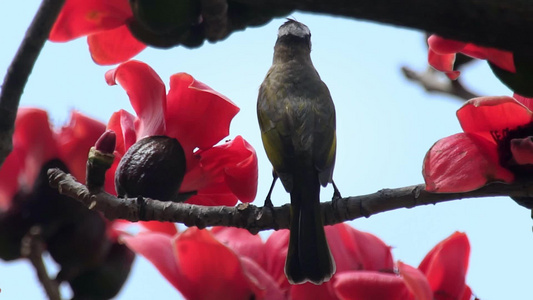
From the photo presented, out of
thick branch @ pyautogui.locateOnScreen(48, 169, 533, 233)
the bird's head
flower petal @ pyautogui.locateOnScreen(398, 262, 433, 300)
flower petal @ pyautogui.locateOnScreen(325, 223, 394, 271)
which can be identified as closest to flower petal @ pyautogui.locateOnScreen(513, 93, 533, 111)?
thick branch @ pyautogui.locateOnScreen(48, 169, 533, 233)

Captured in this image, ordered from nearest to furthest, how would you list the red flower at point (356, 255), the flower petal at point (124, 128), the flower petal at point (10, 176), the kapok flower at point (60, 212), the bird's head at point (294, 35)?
the red flower at point (356, 255) < the kapok flower at point (60, 212) < the flower petal at point (10, 176) < the flower petal at point (124, 128) < the bird's head at point (294, 35)

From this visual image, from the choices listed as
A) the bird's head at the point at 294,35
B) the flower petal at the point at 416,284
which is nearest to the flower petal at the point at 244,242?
the flower petal at the point at 416,284

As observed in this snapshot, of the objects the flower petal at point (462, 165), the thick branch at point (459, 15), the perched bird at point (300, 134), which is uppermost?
the thick branch at point (459, 15)

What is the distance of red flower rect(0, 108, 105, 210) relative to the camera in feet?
4.25

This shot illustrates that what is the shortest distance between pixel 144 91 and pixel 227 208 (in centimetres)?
31

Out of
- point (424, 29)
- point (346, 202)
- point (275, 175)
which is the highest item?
→ point (424, 29)

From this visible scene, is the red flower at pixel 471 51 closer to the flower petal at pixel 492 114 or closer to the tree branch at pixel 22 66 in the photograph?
the flower petal at pixel 492 114

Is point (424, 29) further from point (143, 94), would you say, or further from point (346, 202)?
point (143, 94)

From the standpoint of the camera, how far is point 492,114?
1.14m

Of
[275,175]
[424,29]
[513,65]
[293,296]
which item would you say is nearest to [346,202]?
[293,296]

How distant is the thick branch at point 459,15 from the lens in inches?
24.2

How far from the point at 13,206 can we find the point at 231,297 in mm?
437

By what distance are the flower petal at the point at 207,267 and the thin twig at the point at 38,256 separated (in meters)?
0.15

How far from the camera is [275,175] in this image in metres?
2.81
